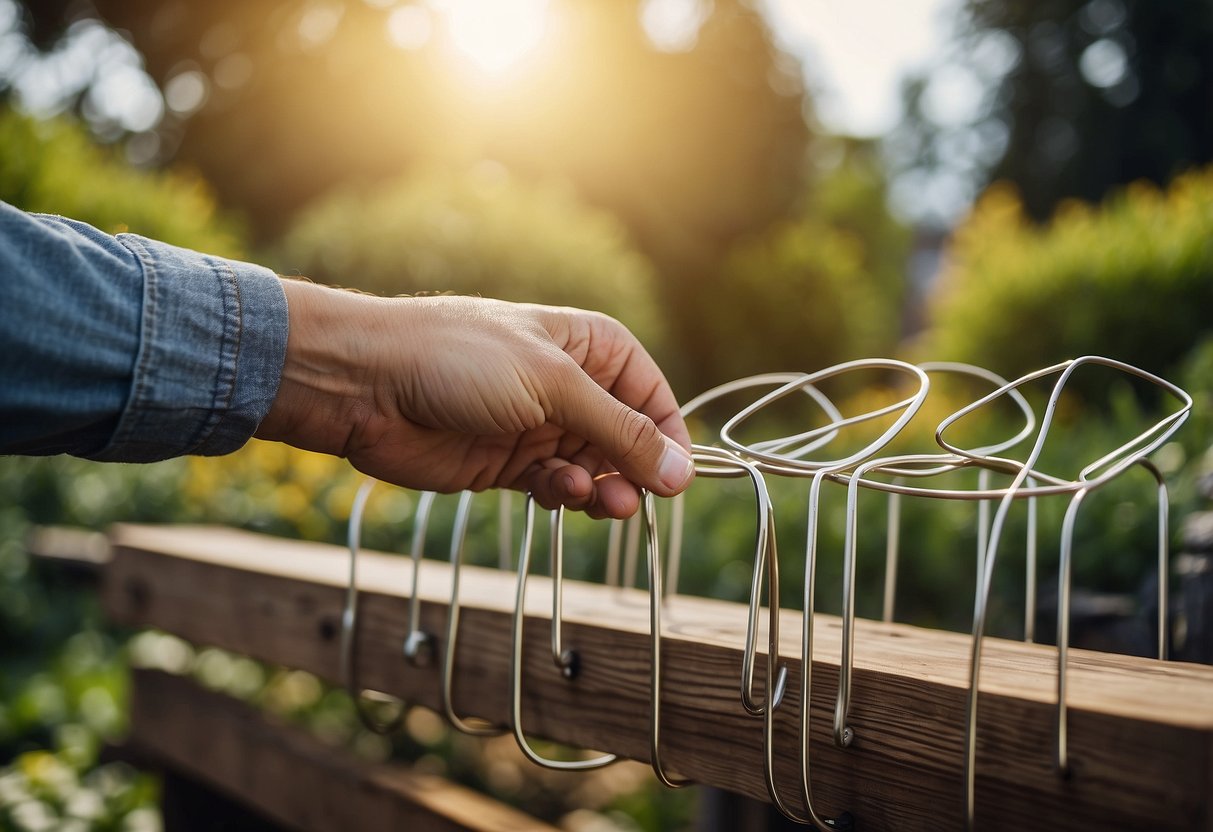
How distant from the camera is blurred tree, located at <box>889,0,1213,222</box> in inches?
430

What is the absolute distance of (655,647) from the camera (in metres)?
0.73

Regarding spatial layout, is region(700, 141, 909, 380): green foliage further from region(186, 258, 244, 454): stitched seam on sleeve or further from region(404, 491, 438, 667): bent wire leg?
region(186, 258, 244, 454): stitched seam on sleeve

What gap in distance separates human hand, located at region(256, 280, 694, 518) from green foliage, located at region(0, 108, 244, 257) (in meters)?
2.61

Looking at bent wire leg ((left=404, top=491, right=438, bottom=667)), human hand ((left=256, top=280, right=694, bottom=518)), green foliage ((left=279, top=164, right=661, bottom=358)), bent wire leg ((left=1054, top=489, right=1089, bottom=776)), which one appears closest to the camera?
bent wire leg ((left=1054, top=489, right=1089, bottom=776))

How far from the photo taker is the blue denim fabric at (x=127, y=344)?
718 millimetres

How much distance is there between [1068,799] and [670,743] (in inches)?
13.5

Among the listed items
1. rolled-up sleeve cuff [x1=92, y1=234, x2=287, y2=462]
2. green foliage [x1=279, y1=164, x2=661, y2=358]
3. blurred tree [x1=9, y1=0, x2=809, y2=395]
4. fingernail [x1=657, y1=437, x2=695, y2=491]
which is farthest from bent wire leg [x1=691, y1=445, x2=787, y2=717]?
blurred tree [x1=9, y1=0, x2=809, y2=395]

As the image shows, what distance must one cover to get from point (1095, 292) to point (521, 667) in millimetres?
2984

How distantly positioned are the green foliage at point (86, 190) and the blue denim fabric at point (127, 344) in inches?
104

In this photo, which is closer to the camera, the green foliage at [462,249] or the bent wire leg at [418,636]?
the bent wire leg at [418,636]

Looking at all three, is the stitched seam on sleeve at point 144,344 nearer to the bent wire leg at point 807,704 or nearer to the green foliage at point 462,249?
the bent wire leg at point 807,704

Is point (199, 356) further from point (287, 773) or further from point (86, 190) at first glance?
point (86, 190)

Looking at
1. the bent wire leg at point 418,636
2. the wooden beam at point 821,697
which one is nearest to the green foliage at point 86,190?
the wooden beam at point 821,697

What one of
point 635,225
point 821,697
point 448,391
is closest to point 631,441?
point 448,391
